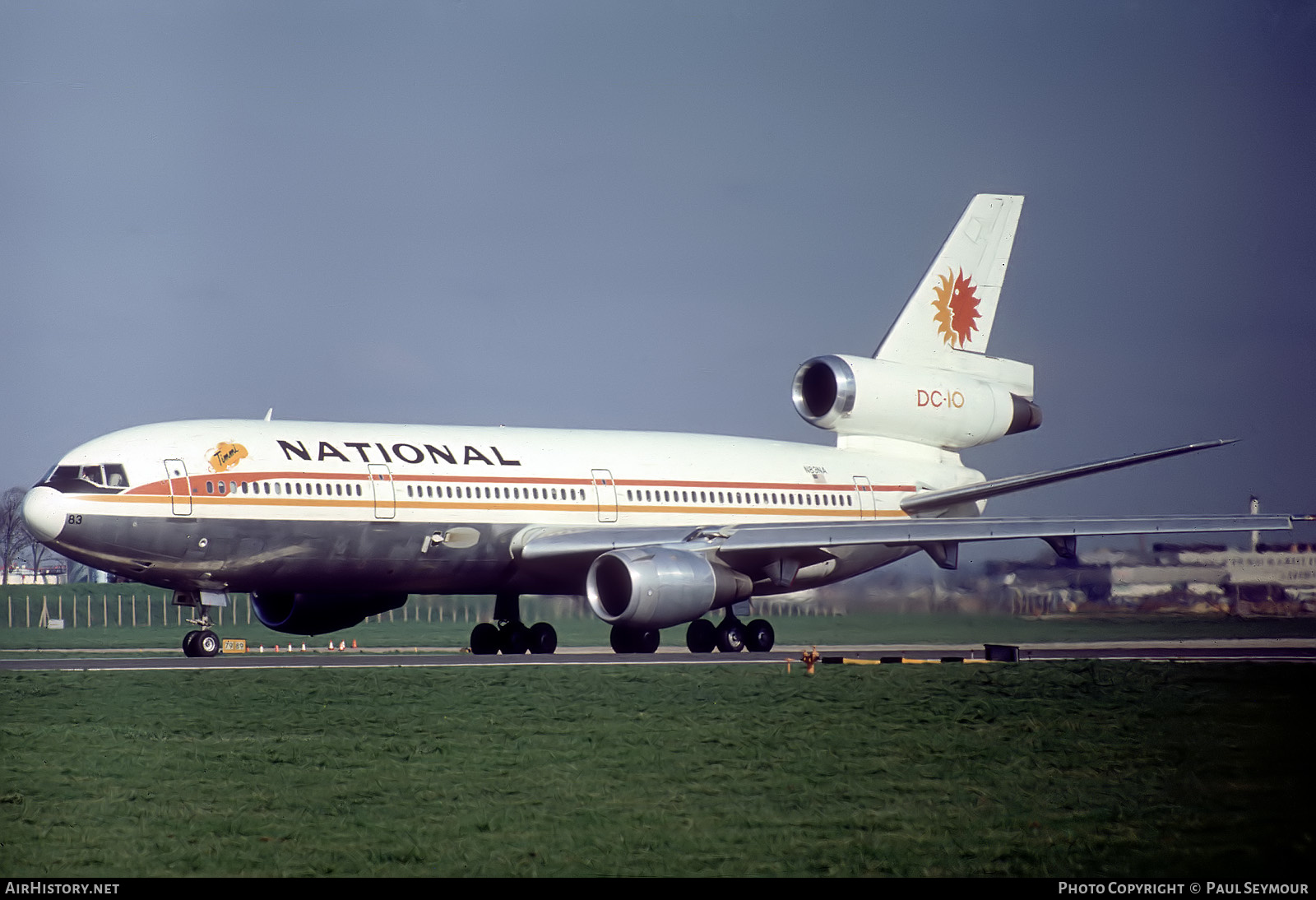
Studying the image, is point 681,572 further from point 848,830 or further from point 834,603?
point 848,830

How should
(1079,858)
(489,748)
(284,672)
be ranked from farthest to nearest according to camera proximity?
(284,672) < (489,748) < (1079,858)

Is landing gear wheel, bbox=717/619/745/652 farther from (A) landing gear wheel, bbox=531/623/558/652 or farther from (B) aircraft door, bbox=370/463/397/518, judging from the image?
(B) aircraft door, bbox=370/463/397/518

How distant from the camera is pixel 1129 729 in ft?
45.6

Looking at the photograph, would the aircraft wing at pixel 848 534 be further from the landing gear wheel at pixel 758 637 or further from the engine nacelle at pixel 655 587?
the landing gear wheel at pixel 758 637

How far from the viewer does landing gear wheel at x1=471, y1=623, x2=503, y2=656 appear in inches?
1227

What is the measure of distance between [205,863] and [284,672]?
12.3 meters

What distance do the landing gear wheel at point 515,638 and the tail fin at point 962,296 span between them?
10.5m

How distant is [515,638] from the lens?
31.2 metres

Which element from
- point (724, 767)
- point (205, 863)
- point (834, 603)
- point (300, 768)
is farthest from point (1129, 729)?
point (834, 603)

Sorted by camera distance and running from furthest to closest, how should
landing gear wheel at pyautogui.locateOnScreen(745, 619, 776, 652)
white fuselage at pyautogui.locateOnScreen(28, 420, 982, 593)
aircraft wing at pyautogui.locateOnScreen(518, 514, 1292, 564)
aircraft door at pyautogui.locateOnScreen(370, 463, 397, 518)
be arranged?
landing gear wheel at pyautogui.locateOnScreen(745, 619, 776, 652) → aircraft wing at pyautogui.locateOnScreen(518, 514, 1292, 564) → aircraft door at pyautogui.locateOnScreen(370, 463, 397, 518) → white fuselage at pyautogui.locateOnScreen(28, 420, 982, 593)

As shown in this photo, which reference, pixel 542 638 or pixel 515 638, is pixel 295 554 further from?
pixel 542 638

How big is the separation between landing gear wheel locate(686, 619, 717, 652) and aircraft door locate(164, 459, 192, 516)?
Answer: 10.5m

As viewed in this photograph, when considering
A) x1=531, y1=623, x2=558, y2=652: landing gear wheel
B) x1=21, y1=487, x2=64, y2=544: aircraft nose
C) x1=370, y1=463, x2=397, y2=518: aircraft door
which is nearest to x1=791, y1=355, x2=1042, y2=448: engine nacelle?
x1=531, y1=623, x2=558, y2=652: landing gear wheel

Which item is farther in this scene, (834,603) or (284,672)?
(834,603)
